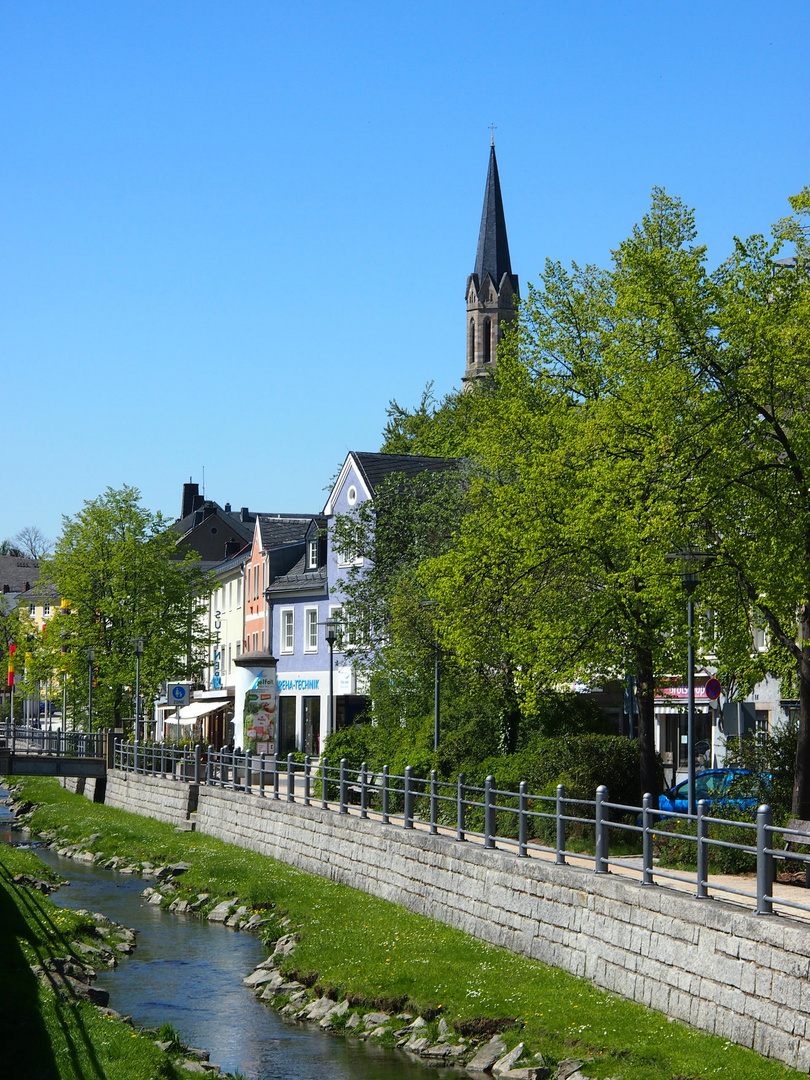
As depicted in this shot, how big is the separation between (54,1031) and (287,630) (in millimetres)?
47474

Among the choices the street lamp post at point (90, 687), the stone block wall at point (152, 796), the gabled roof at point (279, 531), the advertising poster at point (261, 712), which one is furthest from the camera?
the gabled roof at point (279, 531)

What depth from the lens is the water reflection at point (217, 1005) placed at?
15477 millimetres

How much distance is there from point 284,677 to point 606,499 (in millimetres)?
38608

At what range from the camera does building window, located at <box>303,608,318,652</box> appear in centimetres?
5866

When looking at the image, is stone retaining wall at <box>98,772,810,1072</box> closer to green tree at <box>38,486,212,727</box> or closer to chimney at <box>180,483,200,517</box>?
green tree at <box>38,486,212,727</box>

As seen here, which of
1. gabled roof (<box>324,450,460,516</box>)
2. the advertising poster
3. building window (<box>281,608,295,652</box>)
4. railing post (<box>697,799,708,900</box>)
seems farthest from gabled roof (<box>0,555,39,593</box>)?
railing post (<box>697,799,708,900</box>)

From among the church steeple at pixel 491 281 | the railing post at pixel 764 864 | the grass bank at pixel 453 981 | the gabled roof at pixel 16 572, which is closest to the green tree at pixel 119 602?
the grass bank at pixel 453 981

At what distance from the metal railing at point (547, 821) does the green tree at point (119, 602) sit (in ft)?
44.9

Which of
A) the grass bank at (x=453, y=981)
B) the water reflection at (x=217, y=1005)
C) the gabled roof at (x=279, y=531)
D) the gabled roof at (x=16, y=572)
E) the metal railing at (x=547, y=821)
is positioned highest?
the gabled roof at (x=16, y=572)

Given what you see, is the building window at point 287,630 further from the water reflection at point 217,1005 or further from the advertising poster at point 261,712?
the water reflection at point 217,1005

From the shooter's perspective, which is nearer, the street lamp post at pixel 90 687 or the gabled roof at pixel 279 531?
the street lamp post at pixel 90 687

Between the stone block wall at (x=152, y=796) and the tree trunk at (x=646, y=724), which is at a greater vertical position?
the tree trunk at (x=646, y=724)

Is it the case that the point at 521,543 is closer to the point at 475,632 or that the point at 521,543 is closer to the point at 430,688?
the point at 475,632

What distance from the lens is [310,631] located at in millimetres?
59188
